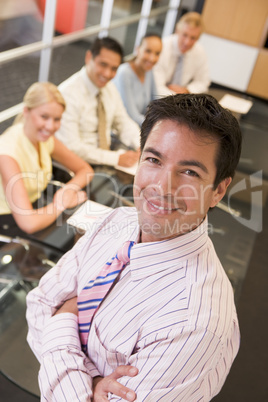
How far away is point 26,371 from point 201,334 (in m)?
0.73

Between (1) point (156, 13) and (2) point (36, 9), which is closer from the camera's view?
(2) point (36, 9)

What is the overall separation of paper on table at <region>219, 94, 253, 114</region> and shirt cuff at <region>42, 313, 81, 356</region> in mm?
2934

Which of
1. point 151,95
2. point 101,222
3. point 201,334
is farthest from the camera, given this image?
point 151,95

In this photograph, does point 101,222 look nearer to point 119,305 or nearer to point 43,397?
point 119,305

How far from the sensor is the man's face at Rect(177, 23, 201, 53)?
14.7 ft

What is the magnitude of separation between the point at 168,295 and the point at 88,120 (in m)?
2.13

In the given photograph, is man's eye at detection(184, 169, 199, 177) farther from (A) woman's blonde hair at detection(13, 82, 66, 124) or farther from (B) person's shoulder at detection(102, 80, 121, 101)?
(B) person's shoulder at detection(102, 80, 121, 101)

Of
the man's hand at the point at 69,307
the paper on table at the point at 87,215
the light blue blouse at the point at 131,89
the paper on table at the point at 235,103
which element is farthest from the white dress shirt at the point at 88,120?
the man's hand at the point at 69,307

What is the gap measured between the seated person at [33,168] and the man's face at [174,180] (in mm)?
1007

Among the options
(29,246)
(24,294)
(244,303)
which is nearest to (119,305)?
(24,294)

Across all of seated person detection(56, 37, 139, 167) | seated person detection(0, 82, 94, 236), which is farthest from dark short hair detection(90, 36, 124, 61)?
seated person detection(0, 82, 94, 236)

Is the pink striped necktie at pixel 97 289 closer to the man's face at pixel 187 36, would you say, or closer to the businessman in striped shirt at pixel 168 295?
the businessman in striped shirt at pixel 168 295

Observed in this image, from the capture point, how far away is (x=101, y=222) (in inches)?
50.7

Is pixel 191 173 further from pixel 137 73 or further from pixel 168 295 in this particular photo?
pixel 137 73
